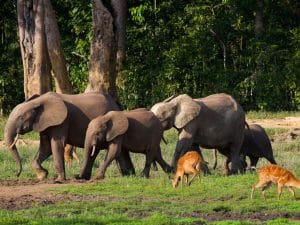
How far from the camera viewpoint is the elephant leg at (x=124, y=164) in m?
18.2

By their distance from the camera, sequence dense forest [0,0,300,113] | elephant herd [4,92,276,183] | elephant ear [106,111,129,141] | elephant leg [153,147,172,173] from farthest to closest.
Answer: dense forest [0,0,300,113]
elephant leg [153,147,172,173]
elephant herd [4,92,276,183]
elephant ear [106,111,129,141]

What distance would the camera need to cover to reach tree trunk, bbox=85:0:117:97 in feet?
86.7

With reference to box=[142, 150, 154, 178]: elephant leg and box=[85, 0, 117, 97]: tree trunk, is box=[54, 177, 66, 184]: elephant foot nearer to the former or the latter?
box=[142, 150, 154, 178]: elephant leg

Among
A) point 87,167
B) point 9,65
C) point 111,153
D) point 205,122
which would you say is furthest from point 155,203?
point 9,65

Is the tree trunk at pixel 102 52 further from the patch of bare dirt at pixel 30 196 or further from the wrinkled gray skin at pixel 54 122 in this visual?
the patch of bare dirt at pixel 30 196

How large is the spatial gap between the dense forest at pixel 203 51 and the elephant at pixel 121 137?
14.3 metres

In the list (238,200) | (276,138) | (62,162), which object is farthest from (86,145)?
(276,138)

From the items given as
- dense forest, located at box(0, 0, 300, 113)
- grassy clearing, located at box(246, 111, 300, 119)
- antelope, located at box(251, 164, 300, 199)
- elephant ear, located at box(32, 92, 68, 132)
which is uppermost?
elephant ear, located at box(32, 92, 68, 132)

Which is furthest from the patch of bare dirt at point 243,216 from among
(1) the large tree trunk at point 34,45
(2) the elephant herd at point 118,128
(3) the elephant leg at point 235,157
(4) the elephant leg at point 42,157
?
(1) the large tree trunk at point 34,45

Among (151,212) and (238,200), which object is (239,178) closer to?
(238,200)

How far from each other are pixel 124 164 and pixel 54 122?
1.47 metres

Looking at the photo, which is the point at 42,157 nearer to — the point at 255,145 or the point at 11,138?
the point at 11,138

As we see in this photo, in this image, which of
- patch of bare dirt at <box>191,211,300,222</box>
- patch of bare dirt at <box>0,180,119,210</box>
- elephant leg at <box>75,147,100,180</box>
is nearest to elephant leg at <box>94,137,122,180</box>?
elephant leg at <box>75,147,100,180</box>

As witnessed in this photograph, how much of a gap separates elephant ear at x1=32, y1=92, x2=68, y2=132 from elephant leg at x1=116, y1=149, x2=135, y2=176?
1224 millimetres
